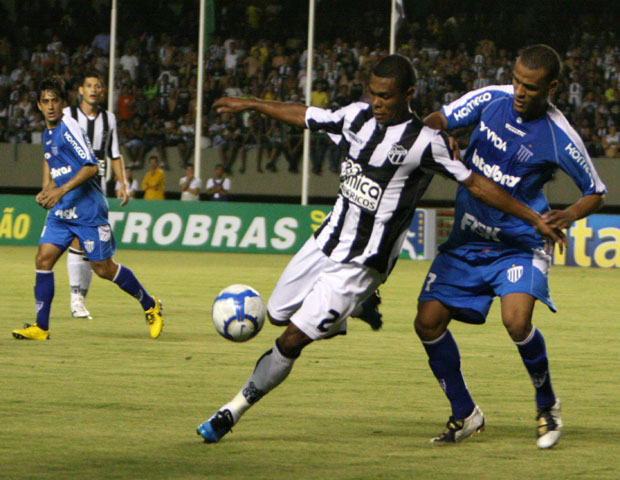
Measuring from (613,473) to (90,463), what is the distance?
2278 mm

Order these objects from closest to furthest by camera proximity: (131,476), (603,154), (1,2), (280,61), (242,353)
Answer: (131,476) < (242,353) < (603,154) < (280,61) < (1,2)

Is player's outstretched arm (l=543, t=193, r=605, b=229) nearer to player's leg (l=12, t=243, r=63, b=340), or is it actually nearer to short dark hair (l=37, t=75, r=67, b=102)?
short dark hair (l=37, t=75, r=67, b=102)

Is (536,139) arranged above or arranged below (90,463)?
above

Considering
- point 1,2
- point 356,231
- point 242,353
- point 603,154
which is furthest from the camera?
point 1,2

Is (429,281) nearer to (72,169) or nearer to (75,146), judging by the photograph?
(75,146)

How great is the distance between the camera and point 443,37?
28875mm

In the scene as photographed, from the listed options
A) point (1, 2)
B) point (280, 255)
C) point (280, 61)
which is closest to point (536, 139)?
point (280, 255)

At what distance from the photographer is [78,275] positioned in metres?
11.1

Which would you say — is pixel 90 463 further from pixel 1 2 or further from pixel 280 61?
pixel 1 2

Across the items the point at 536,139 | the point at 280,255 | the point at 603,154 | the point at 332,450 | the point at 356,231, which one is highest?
the point at 536,139

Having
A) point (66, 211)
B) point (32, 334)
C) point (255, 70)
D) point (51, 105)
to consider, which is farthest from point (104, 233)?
point (255, 70)

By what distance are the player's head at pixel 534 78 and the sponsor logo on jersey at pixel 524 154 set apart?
18 centimetres

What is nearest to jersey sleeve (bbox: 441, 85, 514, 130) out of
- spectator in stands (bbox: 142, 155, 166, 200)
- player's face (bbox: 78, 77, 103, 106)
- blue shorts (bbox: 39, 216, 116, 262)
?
blue shorts (bbox: 39, 216, 116, 262)

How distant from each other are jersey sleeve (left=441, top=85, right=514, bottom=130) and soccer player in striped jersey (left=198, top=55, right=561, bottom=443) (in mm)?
335
